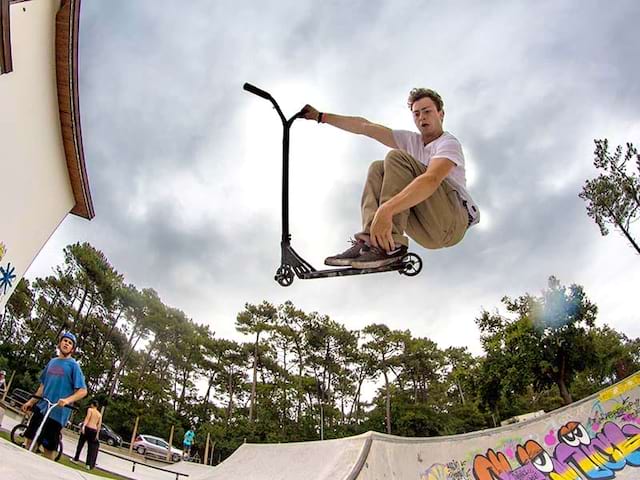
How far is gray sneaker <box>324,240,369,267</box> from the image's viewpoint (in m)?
2.70

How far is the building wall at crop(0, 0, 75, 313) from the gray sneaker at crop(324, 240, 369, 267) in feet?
19.8

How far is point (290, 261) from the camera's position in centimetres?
300

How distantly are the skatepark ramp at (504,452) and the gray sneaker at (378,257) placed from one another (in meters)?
2.89

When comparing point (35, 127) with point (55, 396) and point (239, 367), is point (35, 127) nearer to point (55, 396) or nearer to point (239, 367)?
point (55, 396)

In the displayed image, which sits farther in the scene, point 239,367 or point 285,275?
point 239,367

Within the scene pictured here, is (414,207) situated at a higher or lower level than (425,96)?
lower

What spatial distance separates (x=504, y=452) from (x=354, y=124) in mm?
6125

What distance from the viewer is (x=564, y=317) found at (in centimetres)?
2438

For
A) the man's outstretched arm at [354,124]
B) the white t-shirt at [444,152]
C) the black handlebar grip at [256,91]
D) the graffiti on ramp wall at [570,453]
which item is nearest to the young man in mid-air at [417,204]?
the white t-shirt at [444,152]

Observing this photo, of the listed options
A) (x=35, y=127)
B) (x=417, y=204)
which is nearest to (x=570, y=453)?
(x=417, y=204)

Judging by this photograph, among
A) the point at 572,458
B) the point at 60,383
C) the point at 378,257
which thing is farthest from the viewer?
the point at 572,458

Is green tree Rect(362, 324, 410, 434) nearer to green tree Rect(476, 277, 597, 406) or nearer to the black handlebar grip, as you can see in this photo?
green tree Rect(476, 277, 597, 406)

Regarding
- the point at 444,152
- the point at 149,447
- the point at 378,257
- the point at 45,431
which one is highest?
the point at 149,447

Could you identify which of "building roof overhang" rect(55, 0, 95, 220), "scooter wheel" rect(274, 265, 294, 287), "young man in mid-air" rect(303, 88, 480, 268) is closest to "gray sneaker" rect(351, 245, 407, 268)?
"young man in mid-air" rect(303, 88, 480, 268)
